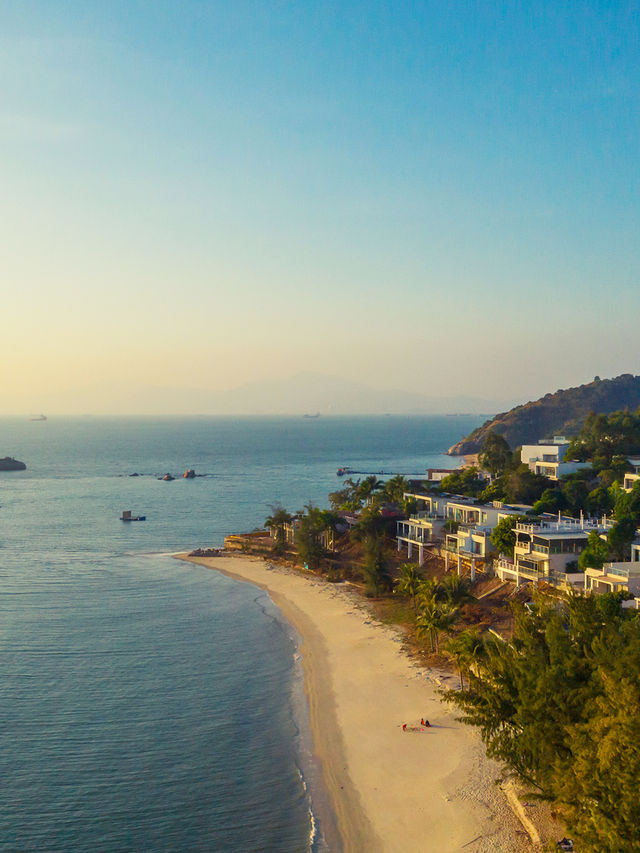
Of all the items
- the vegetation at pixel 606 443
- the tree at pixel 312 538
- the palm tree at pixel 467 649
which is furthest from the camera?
the vegetation at pixel 606 443

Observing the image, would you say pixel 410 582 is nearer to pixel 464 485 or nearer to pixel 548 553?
pixel 548 553

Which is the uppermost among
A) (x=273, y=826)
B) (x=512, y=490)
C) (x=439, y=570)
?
(x=512, y=490)

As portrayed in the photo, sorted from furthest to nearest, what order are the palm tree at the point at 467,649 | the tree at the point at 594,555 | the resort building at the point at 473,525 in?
the resort building at the point at 473,525 → the tree at the point at 594,555 → the palm tree at the point at 467,649

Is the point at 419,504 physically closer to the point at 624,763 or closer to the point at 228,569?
the point at 228,569

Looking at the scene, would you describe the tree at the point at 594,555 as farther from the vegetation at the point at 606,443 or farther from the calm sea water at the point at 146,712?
the vegetation at the point at 606,443

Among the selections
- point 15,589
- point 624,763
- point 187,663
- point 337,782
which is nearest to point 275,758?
point 337,782

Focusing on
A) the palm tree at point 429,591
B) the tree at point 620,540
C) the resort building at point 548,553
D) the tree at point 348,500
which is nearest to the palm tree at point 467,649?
the palm tree at point 429,591
